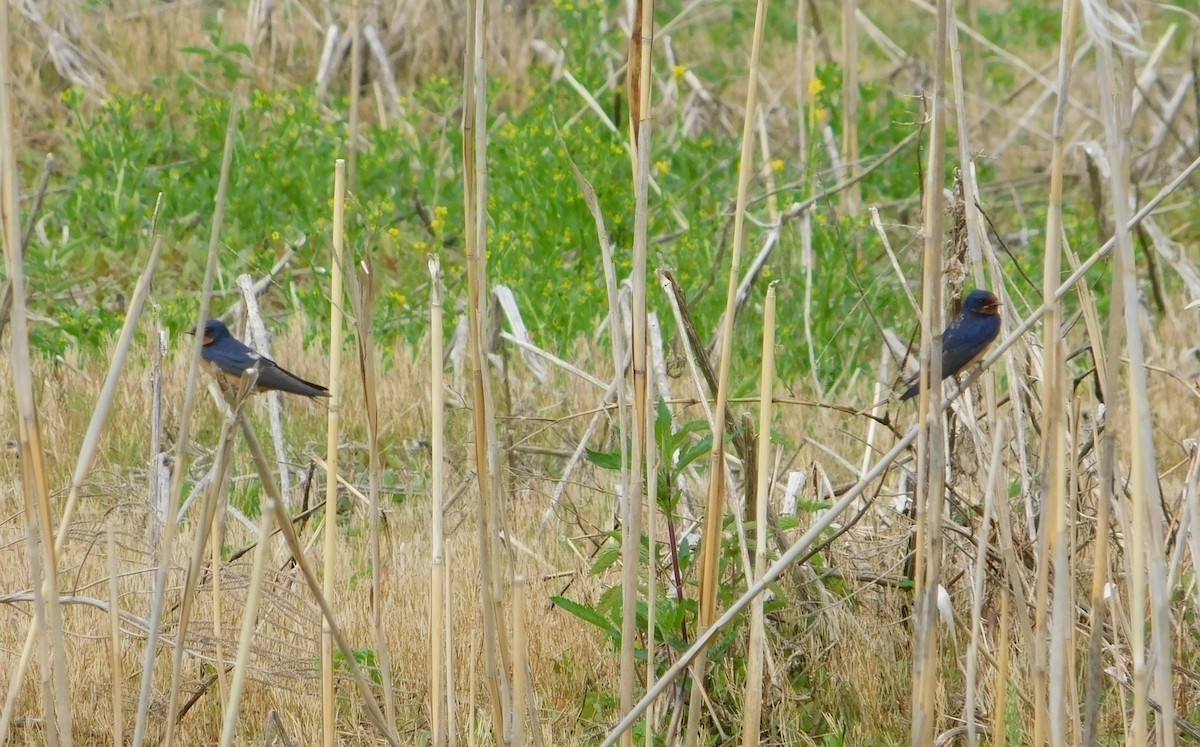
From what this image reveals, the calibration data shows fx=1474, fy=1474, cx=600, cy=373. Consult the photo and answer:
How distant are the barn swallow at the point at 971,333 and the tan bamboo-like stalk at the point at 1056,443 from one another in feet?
5.32

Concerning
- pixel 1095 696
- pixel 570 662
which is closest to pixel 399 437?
pixel 570 662

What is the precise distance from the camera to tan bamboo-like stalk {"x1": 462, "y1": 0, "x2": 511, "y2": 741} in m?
2.38

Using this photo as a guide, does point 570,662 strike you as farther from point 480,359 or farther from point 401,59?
point 401,59

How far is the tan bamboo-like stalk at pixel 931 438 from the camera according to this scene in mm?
2232

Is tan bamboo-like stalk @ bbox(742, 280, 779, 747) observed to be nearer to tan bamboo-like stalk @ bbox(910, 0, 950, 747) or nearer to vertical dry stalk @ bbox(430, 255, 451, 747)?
tan bamboo-like stalk @ bbox(910, 0, 950, 747)

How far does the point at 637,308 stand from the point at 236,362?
3.03 metres

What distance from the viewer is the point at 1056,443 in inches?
97.5

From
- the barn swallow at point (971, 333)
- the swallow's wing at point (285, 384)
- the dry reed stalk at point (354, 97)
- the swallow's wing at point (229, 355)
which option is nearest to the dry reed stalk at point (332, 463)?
the dry reed stalk at point (354, 97)

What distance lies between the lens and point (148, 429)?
5.27 m

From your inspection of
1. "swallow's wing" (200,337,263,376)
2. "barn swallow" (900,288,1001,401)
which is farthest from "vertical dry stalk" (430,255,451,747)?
"swallow's wing" (200,337,263,376)

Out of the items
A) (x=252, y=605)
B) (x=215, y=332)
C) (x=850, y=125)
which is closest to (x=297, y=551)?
(x=252, y=605)

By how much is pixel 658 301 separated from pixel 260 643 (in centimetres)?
288

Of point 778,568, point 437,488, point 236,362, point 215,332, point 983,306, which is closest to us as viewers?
point 778,568

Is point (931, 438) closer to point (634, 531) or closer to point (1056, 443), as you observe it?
point (1056, 443)
